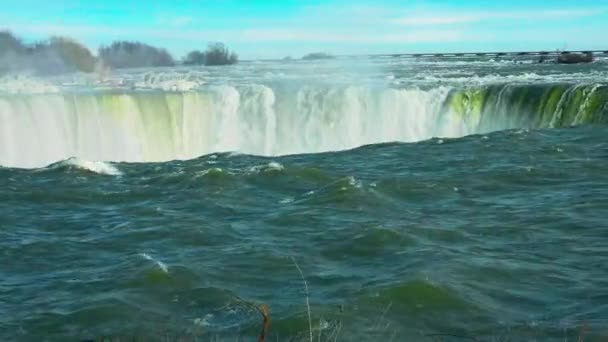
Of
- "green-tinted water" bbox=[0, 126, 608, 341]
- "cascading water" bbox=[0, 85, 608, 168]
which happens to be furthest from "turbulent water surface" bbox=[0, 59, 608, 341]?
"cascading water" bbox=[0, 85, 608, 168]

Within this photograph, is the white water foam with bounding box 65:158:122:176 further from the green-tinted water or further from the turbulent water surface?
the green-tinted water

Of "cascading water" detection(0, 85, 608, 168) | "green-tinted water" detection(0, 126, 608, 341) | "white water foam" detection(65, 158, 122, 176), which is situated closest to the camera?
"green-tinted water" detection(0, 126, 608, 341)

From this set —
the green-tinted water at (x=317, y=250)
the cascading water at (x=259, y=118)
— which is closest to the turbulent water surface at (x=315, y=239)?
the green-tinted water at (x=317, y=250)

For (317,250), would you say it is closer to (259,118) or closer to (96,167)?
(96,167)

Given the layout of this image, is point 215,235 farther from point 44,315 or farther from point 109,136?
point 109,136

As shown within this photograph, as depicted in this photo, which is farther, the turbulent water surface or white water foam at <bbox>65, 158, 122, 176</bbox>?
white water foam at <bbox>65, 158, 122, 176</bbox>

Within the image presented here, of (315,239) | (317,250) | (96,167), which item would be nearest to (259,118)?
(96,167)

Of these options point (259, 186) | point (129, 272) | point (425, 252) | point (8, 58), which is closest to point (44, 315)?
point (129, 272)
